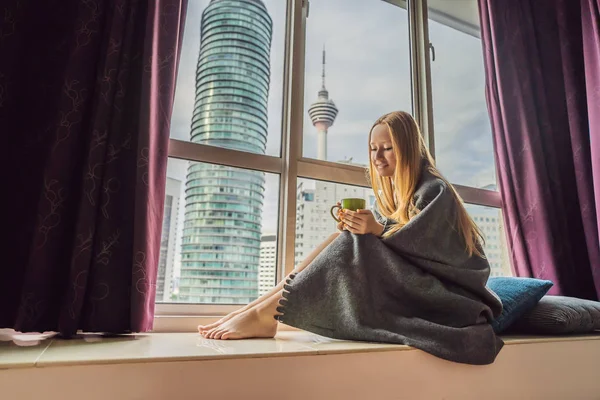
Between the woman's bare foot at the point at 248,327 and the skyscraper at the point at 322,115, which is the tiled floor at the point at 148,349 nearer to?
the woman's bare foot at the point at 248,327

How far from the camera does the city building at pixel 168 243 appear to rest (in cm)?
142

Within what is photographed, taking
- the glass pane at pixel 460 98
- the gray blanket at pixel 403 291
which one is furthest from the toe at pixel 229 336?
the glass pane at pixel 460 98

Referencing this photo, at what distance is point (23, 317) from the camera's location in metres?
0.98

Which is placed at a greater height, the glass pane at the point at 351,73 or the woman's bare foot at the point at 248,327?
the glass pane at the point at 351,73

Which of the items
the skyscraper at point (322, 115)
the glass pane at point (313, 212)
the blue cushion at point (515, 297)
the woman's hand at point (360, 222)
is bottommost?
the blue cushion at point (515, 297)

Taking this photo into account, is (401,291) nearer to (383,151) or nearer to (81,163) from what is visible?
(383,151)

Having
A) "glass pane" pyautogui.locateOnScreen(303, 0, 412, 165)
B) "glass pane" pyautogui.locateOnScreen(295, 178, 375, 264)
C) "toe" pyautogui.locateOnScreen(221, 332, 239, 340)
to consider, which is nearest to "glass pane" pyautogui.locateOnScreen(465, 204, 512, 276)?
"glass pane" pyautogui.locateOnScreen(303, 0, 412, 165)

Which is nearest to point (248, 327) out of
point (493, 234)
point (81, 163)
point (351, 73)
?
point (81, 163)

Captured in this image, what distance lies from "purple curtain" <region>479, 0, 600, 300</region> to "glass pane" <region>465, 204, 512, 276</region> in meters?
0.16

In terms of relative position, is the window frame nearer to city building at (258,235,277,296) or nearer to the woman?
city building at (258,235,277,296)

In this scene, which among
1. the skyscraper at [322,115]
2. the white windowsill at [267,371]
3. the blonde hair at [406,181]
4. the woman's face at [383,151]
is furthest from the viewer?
the skyscraper at [322,115]

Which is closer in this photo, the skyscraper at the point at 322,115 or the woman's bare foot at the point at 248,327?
the woman's bare foot at the point at 248,327

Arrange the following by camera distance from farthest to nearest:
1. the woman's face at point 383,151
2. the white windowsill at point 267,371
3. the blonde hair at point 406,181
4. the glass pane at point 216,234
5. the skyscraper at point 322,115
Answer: the skyscraper at point 322,115, the glass pane at point 216,234, the woman's face at point 383,151, the blonde hair at point 406,181, the white windowsill at point 267,371

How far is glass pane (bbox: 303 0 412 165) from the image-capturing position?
5.92 feet
